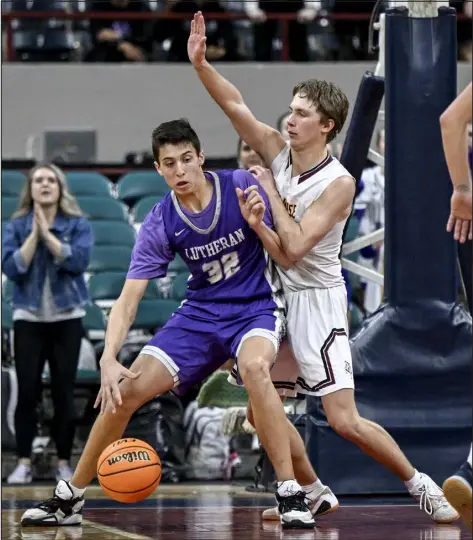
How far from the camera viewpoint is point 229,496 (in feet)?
26.0

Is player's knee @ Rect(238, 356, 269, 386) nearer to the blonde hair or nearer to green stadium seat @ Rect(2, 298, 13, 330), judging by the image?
the blonde hair

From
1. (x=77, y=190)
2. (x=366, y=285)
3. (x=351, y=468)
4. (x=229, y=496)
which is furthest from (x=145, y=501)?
(x=77, y=190)

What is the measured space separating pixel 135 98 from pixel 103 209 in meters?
3.61

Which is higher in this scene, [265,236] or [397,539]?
[265,236]

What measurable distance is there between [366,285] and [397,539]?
576 cm

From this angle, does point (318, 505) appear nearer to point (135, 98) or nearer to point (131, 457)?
point (131, 457)

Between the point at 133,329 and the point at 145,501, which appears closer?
the point at 145,501

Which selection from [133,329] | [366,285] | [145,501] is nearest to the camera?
[145,501]

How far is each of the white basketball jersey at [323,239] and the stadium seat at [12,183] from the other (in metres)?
6.27

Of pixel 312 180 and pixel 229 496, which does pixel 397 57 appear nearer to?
pixel 312 180

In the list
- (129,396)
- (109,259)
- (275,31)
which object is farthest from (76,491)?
(275,31)

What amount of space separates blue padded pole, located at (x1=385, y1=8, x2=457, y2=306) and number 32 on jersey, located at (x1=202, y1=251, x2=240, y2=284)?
196 cm

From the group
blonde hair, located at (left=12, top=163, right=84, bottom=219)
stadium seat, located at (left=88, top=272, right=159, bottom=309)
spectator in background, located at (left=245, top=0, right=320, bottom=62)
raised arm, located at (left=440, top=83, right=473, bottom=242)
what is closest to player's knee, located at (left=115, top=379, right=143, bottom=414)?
raised arm, located at (left=440, top=83, right=473, bottom=242)

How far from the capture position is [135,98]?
1519 centimetres
